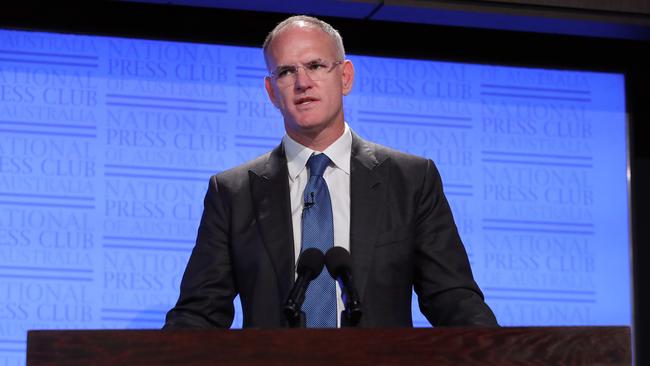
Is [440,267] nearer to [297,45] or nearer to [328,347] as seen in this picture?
[297,45]

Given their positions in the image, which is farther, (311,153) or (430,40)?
(430,40)

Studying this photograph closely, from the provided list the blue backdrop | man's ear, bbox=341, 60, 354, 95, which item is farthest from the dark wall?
man's ear, bbox=341, 60, 354, 95

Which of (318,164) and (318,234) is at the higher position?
(318,164)

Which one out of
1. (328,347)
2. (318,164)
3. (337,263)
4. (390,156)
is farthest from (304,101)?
(328,347)

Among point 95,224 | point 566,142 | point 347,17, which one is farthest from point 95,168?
point 566,142

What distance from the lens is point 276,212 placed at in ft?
7.80

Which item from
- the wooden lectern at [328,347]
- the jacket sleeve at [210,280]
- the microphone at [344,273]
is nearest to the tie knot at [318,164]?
the jacket sleeve at [210,280]

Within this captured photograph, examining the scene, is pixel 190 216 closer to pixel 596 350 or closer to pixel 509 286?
pixel 509 286

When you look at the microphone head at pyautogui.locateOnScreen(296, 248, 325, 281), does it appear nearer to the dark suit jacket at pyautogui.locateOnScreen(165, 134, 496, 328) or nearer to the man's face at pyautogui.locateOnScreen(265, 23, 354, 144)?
the dark suit jacket at pyautogui.locateOnScreen(165, 134, 496, 328)

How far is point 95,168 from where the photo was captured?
3.63 m

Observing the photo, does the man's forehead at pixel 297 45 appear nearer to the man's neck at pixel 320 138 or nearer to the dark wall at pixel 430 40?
the man's neck at pixel 320 138

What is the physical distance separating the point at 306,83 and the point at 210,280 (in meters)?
0.51

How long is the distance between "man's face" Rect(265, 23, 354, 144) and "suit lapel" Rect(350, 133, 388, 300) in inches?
4.5

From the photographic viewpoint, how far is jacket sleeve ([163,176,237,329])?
2.31m
